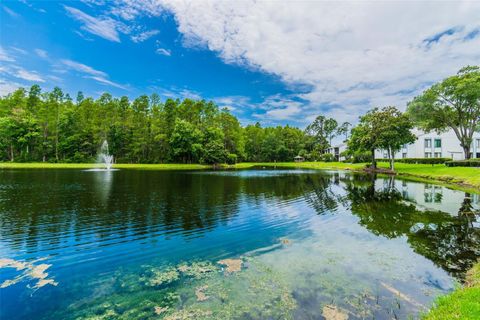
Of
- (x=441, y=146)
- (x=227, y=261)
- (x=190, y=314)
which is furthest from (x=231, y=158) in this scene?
(x=190, y=314)

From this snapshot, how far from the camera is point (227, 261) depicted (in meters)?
8.48

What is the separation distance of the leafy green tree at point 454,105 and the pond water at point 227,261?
1269 inches

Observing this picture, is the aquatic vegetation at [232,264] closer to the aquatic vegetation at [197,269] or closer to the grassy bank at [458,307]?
the aquatic vegetation at [197,269]

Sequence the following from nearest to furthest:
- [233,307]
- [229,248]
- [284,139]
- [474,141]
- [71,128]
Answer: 1. [233,307]
2. [229,248]
3. [474,141]
4. [71,128]
5. [284,139]

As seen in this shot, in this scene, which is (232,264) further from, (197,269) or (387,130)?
(387,130)

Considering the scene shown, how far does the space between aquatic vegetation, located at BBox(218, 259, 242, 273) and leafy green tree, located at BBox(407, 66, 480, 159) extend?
150 ft

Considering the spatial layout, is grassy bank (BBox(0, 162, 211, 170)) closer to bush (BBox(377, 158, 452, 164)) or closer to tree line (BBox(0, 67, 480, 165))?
tree line (BBox(0, 67, 480, 165))

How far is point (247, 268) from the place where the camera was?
26.0 feet

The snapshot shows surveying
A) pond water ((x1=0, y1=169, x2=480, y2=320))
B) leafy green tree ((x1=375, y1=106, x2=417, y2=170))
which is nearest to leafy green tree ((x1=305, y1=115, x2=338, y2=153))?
leafy green tree ((x1=375, y1=106, x2=417, y2=170))

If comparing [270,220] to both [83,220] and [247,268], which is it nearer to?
[247,268]

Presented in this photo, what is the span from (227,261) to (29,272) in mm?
5945

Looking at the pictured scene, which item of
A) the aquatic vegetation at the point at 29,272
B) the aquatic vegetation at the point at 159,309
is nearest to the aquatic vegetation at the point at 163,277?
the aquatic vegetation at the point at 159,309

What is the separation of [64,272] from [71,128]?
83.6 meters

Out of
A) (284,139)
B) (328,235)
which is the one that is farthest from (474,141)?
(328,235)
